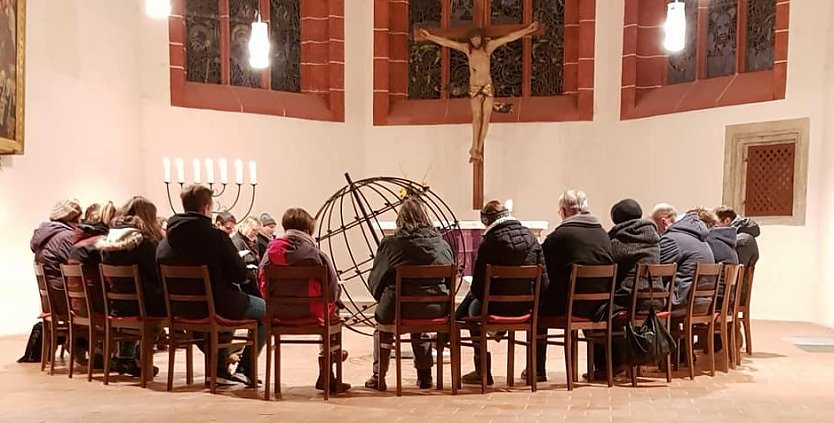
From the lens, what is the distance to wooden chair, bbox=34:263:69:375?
604 cm

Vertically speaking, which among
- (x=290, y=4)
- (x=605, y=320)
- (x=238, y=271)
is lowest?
(x=605, y=320)

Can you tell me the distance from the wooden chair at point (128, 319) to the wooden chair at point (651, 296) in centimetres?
317

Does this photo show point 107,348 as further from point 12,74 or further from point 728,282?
point 728,282

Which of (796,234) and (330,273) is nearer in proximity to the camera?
(330,273)

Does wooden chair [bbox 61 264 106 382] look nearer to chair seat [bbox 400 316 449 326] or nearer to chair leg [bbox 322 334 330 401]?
chair leg [bbox 322 334 330 401]

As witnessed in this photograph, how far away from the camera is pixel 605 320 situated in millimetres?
5664

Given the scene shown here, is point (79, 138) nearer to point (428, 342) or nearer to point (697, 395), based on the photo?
point (428, 342)

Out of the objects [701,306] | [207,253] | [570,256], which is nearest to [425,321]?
[570,256]

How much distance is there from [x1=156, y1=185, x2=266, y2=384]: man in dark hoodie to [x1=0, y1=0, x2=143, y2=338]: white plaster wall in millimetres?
4153

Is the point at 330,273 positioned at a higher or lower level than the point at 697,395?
higher

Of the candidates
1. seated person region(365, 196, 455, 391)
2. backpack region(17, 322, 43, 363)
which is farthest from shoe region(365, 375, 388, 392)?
backpack region(17, 322, 43, 363)

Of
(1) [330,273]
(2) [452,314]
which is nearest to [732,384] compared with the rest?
(2) [452,314]

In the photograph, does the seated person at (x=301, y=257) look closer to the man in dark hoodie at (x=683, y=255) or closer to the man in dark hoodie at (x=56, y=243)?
the man in dark hoodie at (x=56, y=243)

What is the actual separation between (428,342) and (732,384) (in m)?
2.18
